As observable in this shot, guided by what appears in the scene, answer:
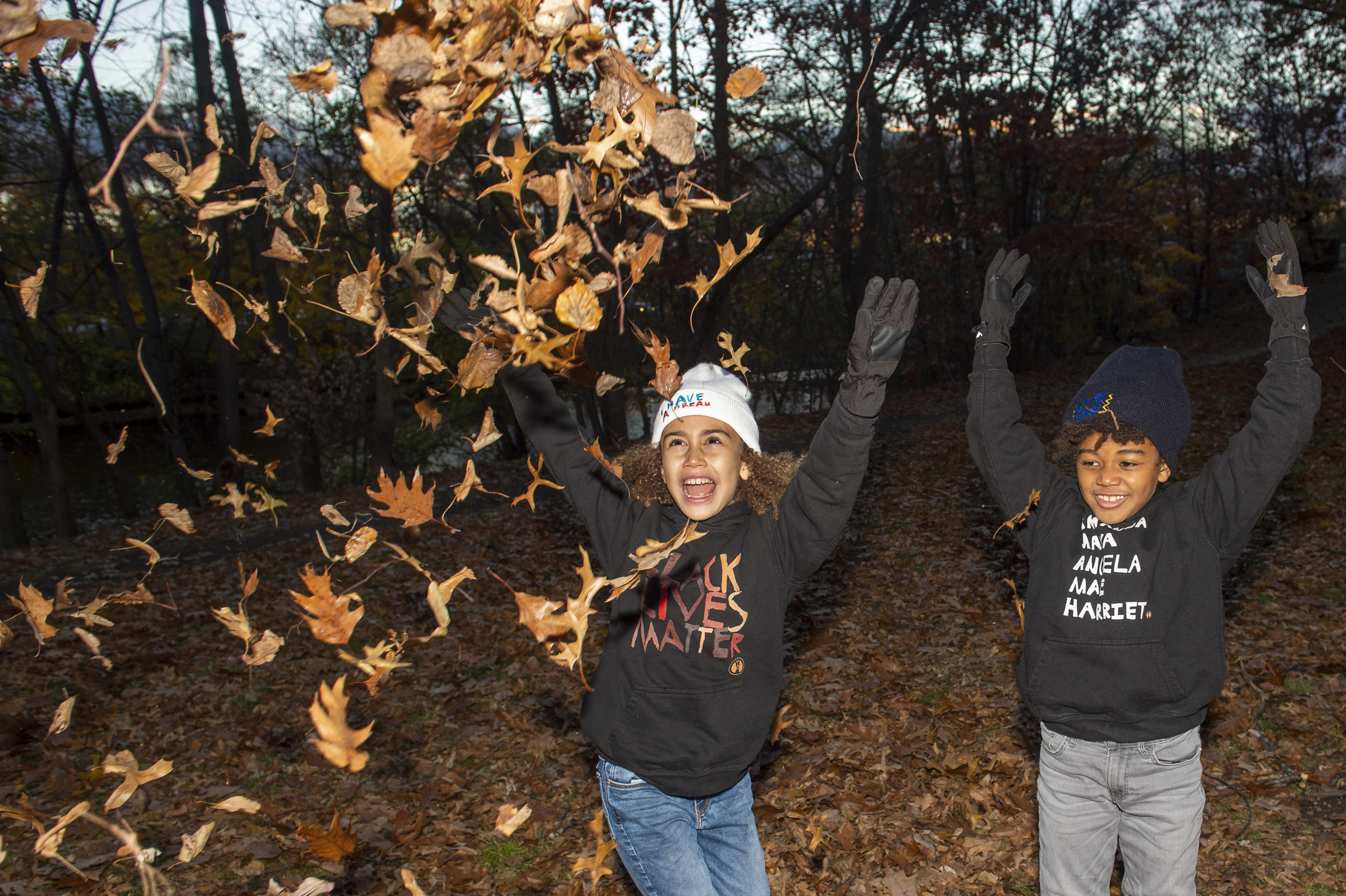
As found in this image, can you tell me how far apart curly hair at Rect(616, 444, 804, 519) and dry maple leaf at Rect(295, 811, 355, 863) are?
1614 millimetres

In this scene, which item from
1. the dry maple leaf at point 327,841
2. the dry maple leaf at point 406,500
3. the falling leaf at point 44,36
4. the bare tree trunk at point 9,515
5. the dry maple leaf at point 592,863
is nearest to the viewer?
the falling leaf at point 44,36

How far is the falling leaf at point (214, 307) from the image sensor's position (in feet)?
6.11

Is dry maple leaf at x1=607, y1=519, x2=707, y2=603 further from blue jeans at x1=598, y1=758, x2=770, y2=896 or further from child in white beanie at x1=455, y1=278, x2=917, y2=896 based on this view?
blue jeans at x1=598, y1=758, x2=770, y2=896

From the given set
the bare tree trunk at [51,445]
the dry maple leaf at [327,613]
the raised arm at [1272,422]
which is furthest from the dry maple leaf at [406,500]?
the bare tree trunk at [51,445]

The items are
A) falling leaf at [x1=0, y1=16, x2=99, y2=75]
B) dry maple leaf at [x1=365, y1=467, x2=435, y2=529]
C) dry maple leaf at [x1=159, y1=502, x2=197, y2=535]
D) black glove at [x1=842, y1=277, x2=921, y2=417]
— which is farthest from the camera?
dry maple leaf at [x1=159, y1=502, x2=197, y2=535]

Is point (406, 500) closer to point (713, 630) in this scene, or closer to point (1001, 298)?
point (713, 630)

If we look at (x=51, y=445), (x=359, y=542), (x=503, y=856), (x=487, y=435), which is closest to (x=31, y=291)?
(x=359, y=542)

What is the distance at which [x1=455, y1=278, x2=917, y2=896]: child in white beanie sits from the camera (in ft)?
7.13

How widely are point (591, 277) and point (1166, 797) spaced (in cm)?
196

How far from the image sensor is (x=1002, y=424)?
2609 mm

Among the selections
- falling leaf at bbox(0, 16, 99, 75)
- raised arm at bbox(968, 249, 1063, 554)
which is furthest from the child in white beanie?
falling leaf at bbox(0, 16, 99, 75)

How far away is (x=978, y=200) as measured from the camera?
1689cm

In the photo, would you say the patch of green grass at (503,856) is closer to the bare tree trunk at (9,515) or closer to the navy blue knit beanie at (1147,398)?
the navy blue knit beanie at (1147,398)

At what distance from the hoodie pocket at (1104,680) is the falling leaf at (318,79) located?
7.13 feet
